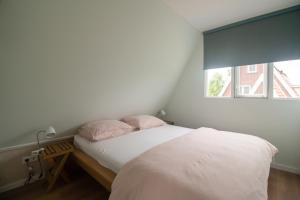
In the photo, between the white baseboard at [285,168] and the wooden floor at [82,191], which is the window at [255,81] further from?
the wooden floor at [82,191]

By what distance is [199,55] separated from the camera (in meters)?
3.38

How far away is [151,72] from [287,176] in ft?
8.77

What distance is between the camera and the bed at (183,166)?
3.94 ft

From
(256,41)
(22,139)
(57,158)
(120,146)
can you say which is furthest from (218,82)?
(22,139)

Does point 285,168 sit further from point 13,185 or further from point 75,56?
point 13,185

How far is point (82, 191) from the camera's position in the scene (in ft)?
6.86

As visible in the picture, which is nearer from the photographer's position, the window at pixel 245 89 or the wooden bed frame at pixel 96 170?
the wooden bed frame at pixel 96 170

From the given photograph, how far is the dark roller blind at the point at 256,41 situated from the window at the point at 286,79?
274 millimetres

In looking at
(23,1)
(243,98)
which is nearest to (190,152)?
(243,98)

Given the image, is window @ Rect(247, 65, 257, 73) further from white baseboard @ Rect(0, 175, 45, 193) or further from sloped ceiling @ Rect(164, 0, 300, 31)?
white baseboard @ Rect(0, 175, 45, 193)

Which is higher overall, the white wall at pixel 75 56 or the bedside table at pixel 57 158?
the white wall at pixel 75 56

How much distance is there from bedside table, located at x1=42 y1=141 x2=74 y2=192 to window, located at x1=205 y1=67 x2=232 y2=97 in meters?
2.80

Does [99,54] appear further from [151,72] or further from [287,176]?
[287,176]

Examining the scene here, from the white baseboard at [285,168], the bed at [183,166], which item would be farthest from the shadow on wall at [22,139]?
the white baseboard at [285,168]
